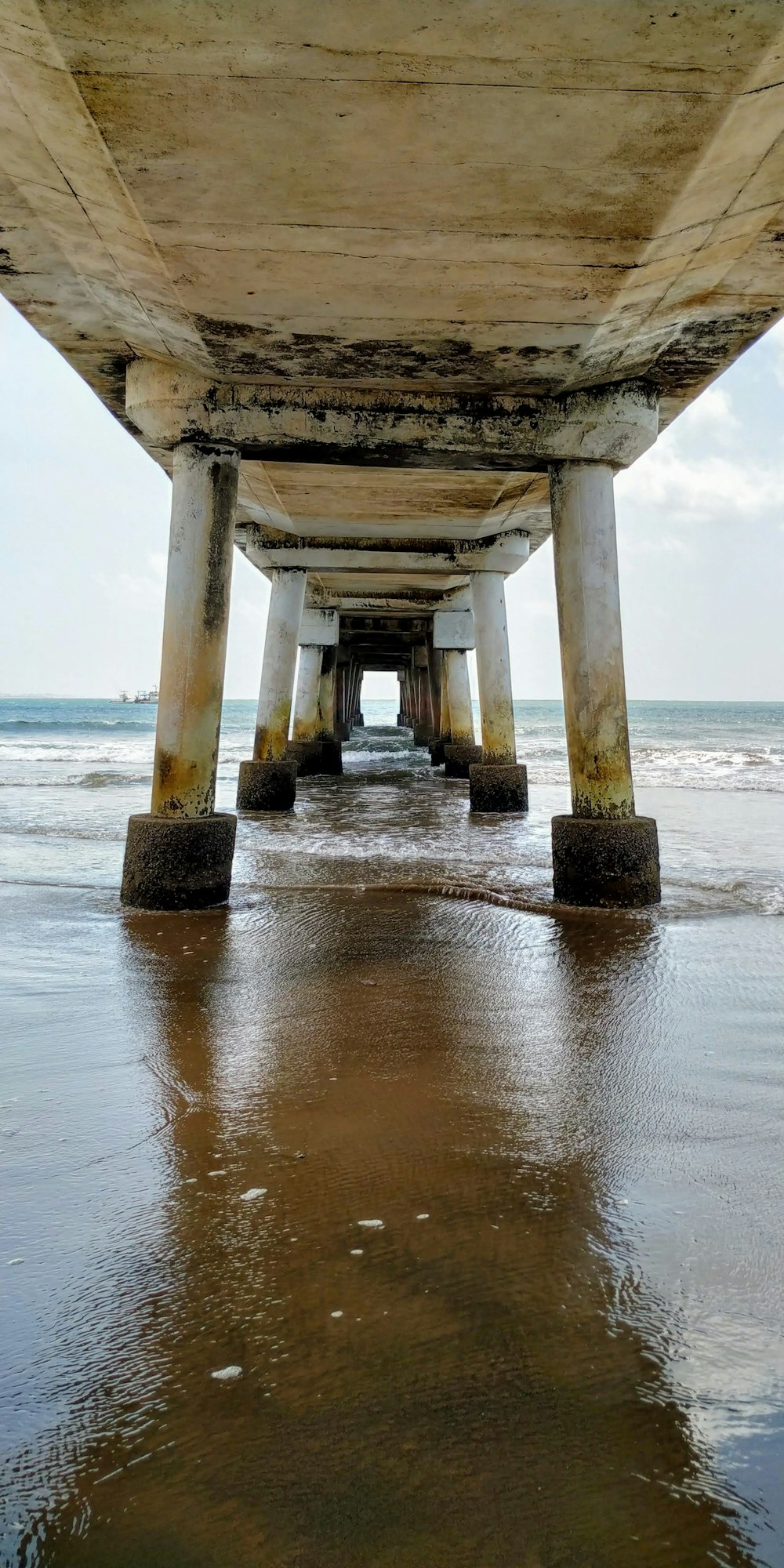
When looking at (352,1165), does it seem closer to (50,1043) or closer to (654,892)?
(50,1043)

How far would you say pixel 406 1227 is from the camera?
7.07 feet

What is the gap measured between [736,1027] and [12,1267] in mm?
2776

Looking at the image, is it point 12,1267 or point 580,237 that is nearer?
point 12,1267

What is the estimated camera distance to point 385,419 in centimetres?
691

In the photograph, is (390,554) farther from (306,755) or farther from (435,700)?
(435,700)

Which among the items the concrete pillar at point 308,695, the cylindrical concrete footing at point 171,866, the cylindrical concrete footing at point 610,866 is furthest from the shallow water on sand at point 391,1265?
the concrete pillar at point 308,695

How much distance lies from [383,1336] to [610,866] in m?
4.84

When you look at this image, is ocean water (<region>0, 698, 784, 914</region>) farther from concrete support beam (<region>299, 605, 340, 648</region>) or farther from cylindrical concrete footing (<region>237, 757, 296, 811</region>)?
concrete support beam (<region>299, 605, 340, 648</region>)

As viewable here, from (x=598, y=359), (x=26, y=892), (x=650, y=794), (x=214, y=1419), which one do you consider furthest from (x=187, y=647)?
(x=650, y=794)

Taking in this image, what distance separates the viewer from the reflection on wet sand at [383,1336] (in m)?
1.34

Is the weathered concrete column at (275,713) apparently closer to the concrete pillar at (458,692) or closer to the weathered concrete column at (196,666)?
the weathered concrete column at (196,666)

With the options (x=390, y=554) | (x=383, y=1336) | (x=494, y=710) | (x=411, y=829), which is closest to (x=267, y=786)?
(x=411, y=829)

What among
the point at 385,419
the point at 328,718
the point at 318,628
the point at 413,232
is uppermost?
the point at 318,628

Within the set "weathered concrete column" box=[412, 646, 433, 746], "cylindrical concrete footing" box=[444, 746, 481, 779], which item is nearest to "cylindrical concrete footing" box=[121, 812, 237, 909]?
"cylindrical concrete footing" box=[444, 746, 481, 779]
